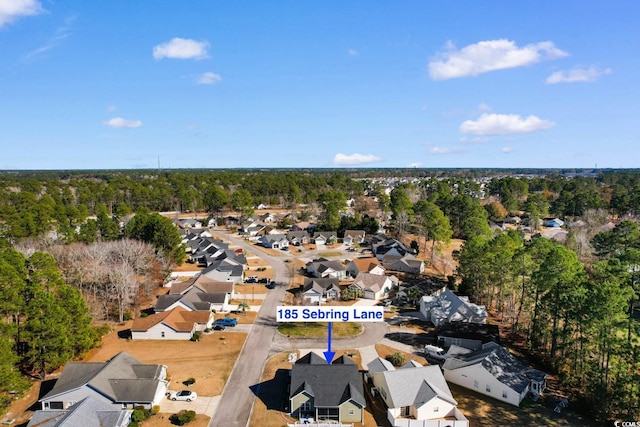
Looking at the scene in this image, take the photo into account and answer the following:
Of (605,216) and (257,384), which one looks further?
(605,216)

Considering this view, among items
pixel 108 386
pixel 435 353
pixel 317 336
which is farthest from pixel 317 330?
pixel 108 386

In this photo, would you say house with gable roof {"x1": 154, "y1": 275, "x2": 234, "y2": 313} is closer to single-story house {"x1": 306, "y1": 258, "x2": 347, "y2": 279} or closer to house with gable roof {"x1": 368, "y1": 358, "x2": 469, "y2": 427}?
single-story house {"x1": 306, "y1": 258, "x2": 347, "y2": 279}

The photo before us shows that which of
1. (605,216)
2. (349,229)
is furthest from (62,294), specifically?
(605,216)

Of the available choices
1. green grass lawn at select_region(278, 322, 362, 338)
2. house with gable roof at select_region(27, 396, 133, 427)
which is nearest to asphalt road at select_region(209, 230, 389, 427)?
green grass lawn at select_region(278, 322, 362, 338)

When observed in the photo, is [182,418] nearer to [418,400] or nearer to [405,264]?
[418,400]

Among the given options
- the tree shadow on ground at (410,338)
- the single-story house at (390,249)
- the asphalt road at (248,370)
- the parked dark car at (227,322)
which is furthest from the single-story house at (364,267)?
the parked dark car at (227,322)

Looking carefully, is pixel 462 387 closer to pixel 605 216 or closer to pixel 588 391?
pixel 588 391
